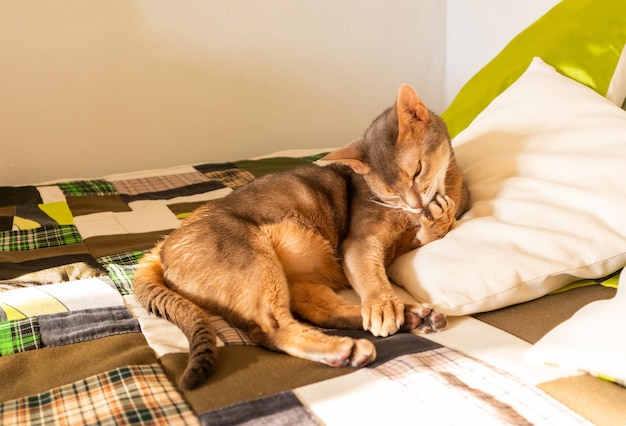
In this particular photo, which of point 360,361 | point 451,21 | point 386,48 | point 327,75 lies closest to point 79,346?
point 360,361

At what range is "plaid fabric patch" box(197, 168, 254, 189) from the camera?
108 inches

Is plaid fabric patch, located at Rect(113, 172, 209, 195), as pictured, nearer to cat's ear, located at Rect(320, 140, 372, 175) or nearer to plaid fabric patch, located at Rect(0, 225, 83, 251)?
plaid fabric patch, located at Rect(0, 225, 83, 251)

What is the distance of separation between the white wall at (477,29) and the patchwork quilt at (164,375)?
2.35m

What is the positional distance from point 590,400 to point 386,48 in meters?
3.15

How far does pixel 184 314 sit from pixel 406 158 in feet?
2.45

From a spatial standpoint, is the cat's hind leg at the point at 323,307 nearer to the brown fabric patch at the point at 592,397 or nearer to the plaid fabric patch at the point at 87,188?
the brown fabric patch at the point at 592,397

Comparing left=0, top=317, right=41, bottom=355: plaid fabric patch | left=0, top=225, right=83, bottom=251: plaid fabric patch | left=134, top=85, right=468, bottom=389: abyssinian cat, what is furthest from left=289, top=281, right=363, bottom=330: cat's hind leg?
left=0, top=225, right=83, bottom=251: plaid fabric patch

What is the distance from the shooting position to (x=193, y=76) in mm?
3463

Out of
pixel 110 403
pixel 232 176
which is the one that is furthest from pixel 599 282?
pixel 232 176

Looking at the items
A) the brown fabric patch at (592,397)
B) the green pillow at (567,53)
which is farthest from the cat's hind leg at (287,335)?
the green pillow at (567,53)

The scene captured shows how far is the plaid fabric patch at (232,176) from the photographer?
273cm

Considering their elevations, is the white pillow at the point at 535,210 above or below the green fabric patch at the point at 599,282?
above

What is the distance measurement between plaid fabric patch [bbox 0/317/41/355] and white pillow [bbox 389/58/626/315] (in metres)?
0.90

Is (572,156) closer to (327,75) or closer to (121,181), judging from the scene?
(121,181)
